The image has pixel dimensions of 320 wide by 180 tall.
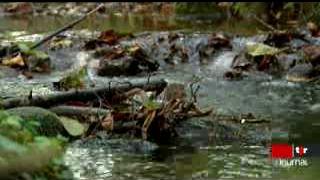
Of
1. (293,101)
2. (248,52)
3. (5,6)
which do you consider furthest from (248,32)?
(5,6)

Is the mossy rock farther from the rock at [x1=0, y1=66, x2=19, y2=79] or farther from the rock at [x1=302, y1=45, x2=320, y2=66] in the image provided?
the rock at [x1=302, y1=45, x2=320, y2=66]

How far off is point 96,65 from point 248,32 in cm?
324

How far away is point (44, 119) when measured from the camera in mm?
4359

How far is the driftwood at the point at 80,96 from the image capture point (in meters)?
4.80

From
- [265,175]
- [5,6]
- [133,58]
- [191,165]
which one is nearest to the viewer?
[265,175]

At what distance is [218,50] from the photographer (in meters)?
9.03

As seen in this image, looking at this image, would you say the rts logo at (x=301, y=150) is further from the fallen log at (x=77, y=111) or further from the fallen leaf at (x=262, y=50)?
the fallen leaf at (x=262, y=50)

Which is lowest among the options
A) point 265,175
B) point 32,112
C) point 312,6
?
Result: point 265,175

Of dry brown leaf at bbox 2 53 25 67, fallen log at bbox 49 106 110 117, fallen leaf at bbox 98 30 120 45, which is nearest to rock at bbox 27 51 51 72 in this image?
dry brown leaf at bbox 2 53 25 67

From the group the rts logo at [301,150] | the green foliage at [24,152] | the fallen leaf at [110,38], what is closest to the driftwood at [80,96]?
the rts logo at [301,150]

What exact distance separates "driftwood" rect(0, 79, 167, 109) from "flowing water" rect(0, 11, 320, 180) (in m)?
0.47

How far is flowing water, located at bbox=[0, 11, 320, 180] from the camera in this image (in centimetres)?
397

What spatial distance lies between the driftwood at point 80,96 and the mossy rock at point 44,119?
0.32 metres

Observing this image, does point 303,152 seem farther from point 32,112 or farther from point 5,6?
point 5,6
